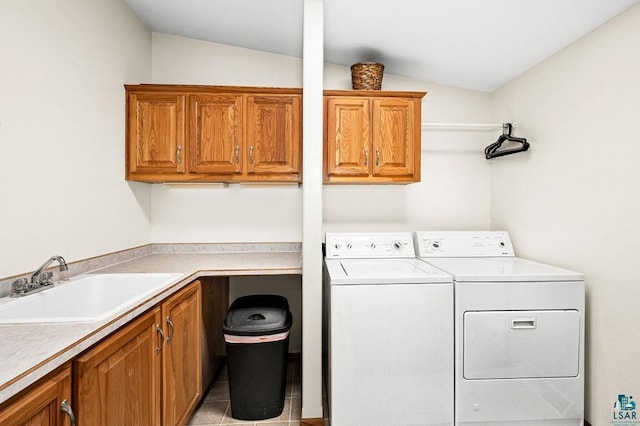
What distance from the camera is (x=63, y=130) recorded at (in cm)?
169

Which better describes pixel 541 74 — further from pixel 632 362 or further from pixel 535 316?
pixel 632 362

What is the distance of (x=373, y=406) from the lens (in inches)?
69.0

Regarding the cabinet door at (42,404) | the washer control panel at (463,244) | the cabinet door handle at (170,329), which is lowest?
the cabinet door handle at (170,329)

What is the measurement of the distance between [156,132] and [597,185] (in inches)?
111

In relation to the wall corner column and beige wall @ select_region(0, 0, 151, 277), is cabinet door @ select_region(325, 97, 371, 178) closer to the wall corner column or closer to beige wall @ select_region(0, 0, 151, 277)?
the wall corner column

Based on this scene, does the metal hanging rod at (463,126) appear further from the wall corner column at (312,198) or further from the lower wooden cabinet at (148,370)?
the lower wooden cabinet at (148,370)

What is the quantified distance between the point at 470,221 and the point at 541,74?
4.04 ft

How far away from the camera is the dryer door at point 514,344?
1769 mm

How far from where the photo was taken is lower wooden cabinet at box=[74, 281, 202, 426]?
3.32 ft

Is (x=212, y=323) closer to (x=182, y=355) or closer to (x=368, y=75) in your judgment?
(x=182, y=355)

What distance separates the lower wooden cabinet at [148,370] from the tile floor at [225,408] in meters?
0.17

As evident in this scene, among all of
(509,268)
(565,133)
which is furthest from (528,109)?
(509,268)

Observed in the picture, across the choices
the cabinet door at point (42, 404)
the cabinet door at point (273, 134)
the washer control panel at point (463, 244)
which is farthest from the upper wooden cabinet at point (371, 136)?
the cabinet door at point (42, 404)

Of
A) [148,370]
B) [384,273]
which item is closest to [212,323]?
[148,370]
